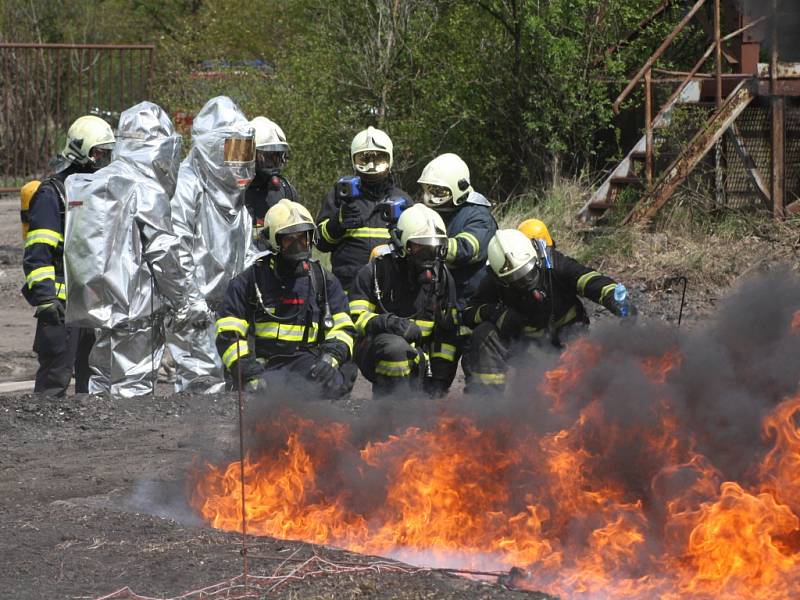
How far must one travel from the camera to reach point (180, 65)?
66.0 feet

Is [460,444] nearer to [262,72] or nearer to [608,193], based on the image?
[608,193]

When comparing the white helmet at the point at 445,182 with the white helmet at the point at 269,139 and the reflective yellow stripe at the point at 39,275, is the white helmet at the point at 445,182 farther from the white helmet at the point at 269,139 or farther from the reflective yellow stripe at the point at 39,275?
the reflective yellow stripe at the point at 39,275

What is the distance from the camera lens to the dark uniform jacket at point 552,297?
752 centimetres

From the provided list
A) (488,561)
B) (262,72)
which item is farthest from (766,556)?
(262,72)

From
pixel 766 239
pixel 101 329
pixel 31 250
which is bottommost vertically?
pixel 766 239

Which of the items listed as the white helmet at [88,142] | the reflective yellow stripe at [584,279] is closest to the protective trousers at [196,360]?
the white helmet at [88,142]

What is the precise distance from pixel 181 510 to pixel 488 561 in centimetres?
197

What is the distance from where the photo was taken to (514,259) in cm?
738

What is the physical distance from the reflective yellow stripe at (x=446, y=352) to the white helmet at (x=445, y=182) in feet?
3.59

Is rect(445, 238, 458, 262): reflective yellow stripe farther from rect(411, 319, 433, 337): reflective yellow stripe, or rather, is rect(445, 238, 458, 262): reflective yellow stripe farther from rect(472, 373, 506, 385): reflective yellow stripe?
rect(472, 373, 506, 385): reflective yellow stripe

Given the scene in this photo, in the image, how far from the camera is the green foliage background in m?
15.3

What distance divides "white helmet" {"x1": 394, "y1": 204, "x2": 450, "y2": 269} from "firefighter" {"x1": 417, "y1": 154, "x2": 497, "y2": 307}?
25 centimetres

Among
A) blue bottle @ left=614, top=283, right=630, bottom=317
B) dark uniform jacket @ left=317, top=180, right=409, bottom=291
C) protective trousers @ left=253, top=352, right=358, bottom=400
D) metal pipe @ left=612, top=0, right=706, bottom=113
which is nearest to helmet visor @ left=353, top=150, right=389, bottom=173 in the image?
dark uniform jacket @ left=317, top=180, right=409, bottom=291

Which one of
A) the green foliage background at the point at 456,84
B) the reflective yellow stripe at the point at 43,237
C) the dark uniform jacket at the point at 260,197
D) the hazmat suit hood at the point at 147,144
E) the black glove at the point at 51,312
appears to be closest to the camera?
the black glove at the point at 51,312
